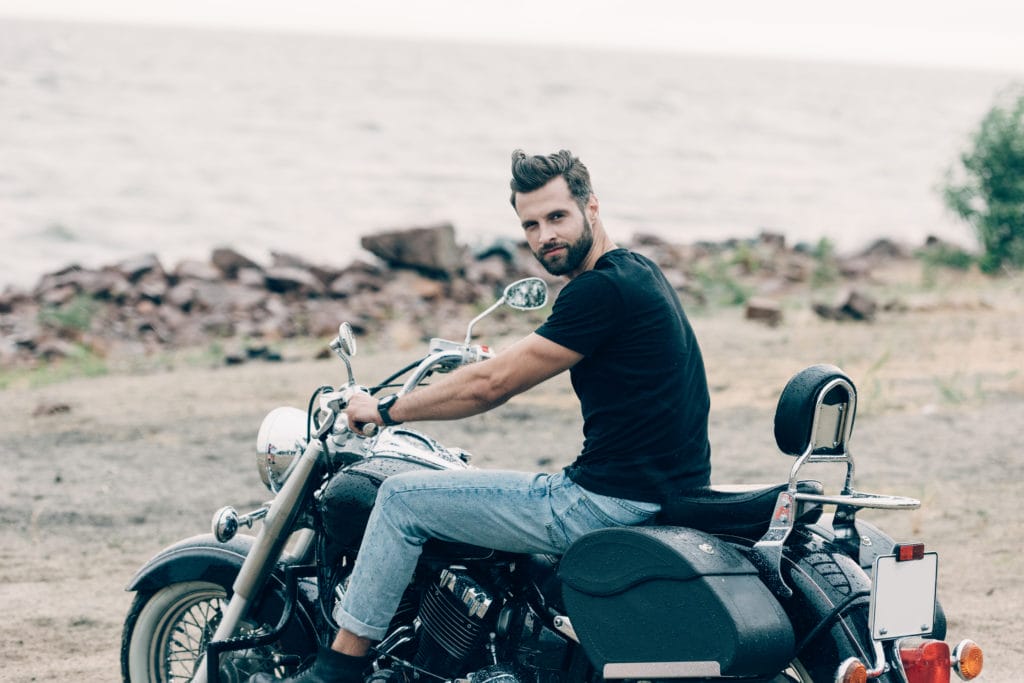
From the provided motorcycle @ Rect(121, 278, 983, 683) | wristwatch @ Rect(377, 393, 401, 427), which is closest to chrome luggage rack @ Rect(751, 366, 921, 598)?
motorcycle @ Rect(121, 278, 983, 683)

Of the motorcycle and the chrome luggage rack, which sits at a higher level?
the chrome luggage rack

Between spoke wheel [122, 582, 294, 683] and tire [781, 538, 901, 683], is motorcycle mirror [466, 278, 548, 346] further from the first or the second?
spoke wheel [122, 582, 294, 683]

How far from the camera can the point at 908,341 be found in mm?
13141

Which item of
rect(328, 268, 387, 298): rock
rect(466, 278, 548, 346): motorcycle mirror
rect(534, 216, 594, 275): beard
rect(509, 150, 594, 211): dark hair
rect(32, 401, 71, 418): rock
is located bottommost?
rect(32, 401, 71, 418): rock

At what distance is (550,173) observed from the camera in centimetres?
390

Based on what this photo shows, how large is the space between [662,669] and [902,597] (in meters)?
0.64

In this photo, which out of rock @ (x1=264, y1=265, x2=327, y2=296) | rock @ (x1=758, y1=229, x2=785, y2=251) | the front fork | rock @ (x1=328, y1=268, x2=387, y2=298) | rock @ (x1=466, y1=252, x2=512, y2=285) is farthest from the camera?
rock @ (x1=758, y1=229, x2=785, y2=251)

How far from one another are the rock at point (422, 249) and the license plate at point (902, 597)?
609 inches

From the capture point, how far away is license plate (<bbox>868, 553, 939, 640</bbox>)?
10.7 feet

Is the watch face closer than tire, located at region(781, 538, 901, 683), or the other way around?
tire, located at region(781, 538, 901, 683)

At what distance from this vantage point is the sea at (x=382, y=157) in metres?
28.5

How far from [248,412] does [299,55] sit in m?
100

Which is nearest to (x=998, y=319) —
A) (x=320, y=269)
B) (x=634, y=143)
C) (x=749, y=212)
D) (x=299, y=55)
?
(x=320, y=269)

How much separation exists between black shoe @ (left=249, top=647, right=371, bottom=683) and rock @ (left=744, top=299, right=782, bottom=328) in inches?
437
